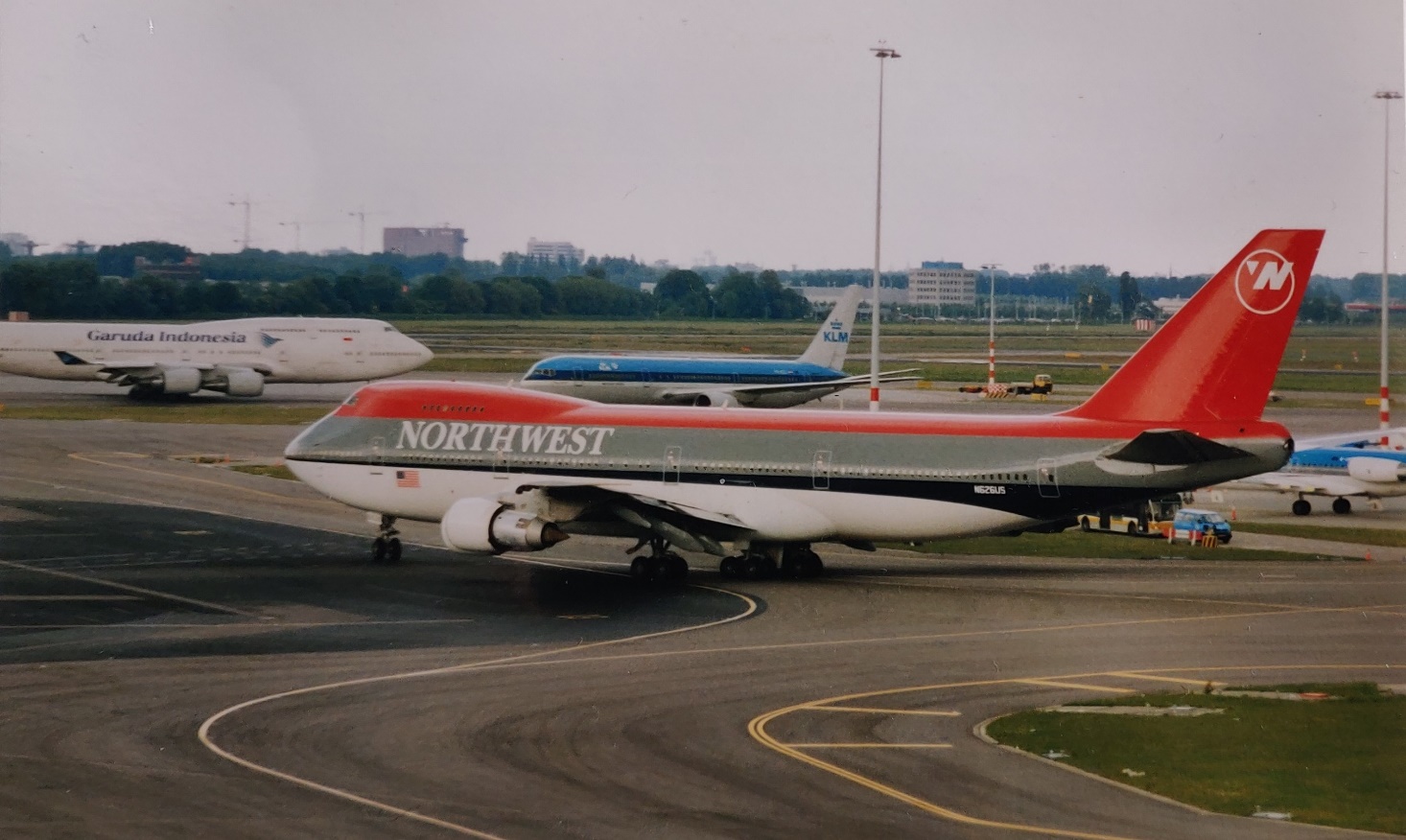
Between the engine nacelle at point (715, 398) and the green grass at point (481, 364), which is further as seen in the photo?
the green grass at point (481, 364)

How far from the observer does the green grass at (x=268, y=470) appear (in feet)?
214

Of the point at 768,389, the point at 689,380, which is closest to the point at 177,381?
the point at 689,380

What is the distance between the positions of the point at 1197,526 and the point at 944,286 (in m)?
61.2

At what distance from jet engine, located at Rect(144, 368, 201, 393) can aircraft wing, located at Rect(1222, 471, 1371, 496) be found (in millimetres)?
64822

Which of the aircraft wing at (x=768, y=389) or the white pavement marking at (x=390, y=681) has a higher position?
the aircraft wing at (x=768, y=389)

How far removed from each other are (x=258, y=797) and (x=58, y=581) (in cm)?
2226

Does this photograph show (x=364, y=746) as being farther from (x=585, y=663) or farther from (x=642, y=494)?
(x=642, y=494)

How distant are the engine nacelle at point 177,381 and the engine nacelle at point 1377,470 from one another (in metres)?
68.8

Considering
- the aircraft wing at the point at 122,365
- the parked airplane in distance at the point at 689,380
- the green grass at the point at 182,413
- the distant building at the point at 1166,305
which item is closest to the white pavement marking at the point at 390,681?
the distant building at the point at 1166,305

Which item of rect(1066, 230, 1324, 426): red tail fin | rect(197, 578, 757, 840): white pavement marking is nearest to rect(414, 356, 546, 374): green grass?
rect(197, 578, 757, 840): white pavement marking

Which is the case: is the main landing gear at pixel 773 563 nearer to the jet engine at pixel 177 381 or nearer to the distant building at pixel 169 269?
the jet engine at pixel 177 381

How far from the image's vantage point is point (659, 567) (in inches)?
1670

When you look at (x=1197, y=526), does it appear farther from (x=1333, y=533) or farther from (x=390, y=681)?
(x=390, y=681)

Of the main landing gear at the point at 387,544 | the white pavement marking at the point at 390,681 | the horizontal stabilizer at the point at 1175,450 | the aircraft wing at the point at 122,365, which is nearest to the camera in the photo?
the white pavement marking at the point at 390,681
